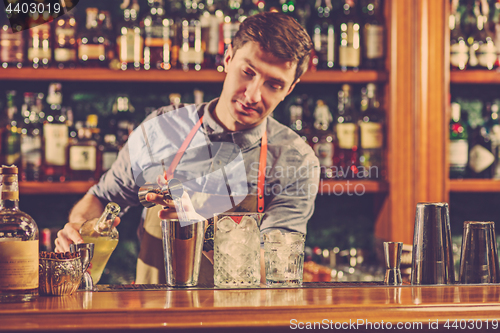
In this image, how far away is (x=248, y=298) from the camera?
0.83 m

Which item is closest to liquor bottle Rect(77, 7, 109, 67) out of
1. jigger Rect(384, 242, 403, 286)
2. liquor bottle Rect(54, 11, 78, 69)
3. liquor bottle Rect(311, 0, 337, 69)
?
liquor bottle Rect(54, 11, 78, 69)

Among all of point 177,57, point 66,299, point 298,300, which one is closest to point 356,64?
point 177,57

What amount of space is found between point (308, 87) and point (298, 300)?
51.6 inches

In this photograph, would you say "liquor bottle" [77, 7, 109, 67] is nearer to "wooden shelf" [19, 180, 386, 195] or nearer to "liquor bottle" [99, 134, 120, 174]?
"liquor bottle" [99, 134, 120, 174]

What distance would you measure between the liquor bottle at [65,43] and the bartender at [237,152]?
408mm

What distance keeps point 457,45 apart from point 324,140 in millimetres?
662

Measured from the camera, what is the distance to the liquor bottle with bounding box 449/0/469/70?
196 centimetres

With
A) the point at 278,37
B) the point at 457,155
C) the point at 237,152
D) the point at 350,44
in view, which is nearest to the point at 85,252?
the point at 237,152

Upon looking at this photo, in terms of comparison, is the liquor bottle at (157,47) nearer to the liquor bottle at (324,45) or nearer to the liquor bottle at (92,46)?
the liquor bottle at (92,46)

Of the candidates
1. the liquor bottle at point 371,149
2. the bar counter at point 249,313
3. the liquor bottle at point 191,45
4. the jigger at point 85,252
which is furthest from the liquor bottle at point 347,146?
the jigger at point 85,252

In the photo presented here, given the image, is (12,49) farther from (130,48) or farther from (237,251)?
(237,251)

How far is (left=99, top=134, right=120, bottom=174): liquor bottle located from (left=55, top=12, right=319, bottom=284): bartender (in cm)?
7

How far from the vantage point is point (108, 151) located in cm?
184

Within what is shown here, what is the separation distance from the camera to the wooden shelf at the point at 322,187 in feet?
5.91
